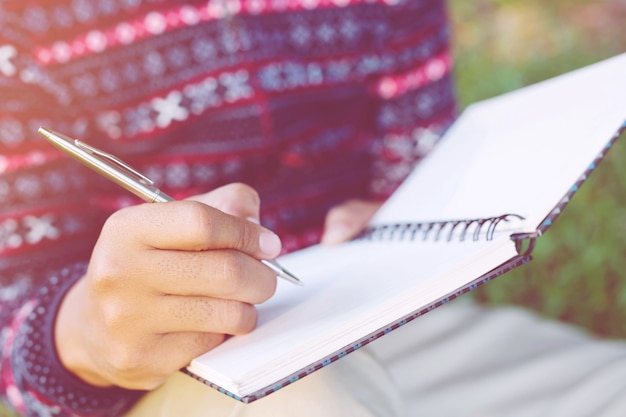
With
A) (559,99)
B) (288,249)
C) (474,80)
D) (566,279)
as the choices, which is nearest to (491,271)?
(559,99)

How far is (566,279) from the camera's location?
1.41 m

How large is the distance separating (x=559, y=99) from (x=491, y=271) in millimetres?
248

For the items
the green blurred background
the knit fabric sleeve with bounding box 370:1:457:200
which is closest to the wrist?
the knit fabric sleeve with bounding box 370:1:457:200

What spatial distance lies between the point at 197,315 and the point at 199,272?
0.12ft

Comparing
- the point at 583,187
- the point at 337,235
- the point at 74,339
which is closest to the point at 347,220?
the point at 337,235

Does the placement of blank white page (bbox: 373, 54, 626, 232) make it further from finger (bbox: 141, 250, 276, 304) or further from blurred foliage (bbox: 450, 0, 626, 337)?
blurred foliage (bbox: 450, 0, 626, 337)

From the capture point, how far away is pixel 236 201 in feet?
1.84

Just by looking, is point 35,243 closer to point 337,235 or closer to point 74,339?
point 74,339

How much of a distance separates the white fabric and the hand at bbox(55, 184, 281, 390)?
6 cm

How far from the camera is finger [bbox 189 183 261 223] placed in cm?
56

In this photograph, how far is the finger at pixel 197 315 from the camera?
1.66 feet

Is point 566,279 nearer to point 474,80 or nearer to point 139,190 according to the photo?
point 474,80

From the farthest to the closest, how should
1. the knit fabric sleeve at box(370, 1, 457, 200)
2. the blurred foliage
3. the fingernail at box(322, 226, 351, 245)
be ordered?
1. the blurred foliage
2. the knit fabric sleeve at box(370, 1, 457, 200)
3. the fingernail at box(322, 226, 351, 245)

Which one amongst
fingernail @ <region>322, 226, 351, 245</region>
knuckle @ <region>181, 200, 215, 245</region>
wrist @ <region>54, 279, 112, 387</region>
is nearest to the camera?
knuckle @ <region>181, 200, 215, 245</region>
